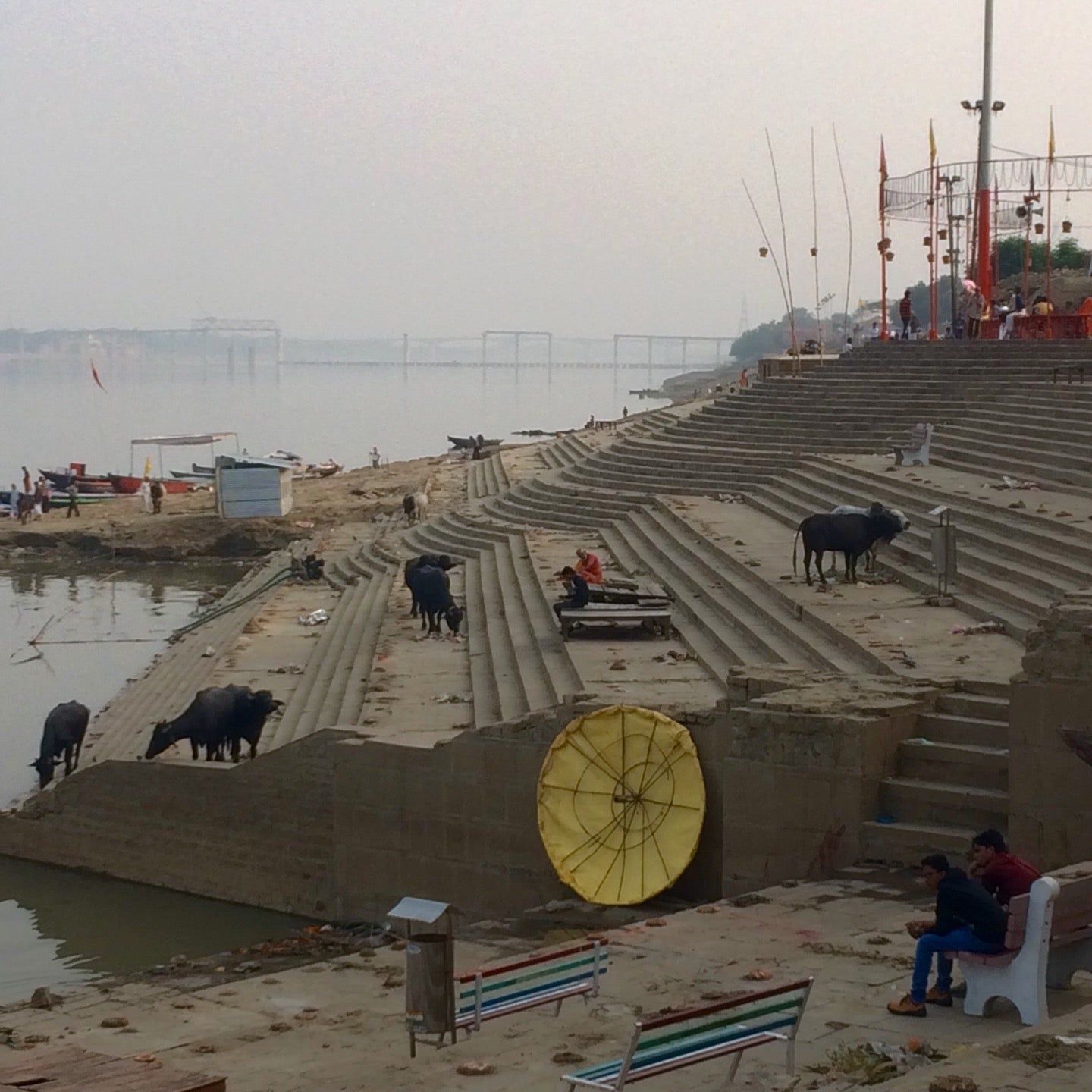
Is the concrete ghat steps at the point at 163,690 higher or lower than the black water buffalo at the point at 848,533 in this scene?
lower

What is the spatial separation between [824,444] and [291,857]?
16.0 meters

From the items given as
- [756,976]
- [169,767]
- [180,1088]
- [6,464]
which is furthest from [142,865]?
[6,464]

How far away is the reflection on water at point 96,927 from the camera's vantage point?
14695 millimetres

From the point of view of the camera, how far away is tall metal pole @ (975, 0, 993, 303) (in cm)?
3706

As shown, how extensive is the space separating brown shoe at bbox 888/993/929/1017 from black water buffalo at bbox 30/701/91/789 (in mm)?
13051

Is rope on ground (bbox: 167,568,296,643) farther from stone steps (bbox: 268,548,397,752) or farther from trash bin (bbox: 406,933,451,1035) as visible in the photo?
trash bin (bbox: 406,933,451,1035)

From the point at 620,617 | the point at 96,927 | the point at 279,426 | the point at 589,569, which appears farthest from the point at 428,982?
the point at 279,426

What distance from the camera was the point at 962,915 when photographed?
25.9 feet

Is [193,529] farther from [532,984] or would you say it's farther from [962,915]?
[962,915]

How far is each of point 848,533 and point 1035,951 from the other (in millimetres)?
11064

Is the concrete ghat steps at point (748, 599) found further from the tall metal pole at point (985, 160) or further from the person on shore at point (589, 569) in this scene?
the tall metal pole at point (985, 160)

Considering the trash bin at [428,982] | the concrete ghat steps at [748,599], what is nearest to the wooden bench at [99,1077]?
the trash bin at [428,982]

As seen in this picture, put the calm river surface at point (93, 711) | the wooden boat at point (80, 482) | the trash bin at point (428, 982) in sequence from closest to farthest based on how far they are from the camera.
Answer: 1. the trash bin at point (428, 982)
2. the calm river surface at point (93, 711)
3. the wooden boat at point (80, 482)

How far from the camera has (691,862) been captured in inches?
500
